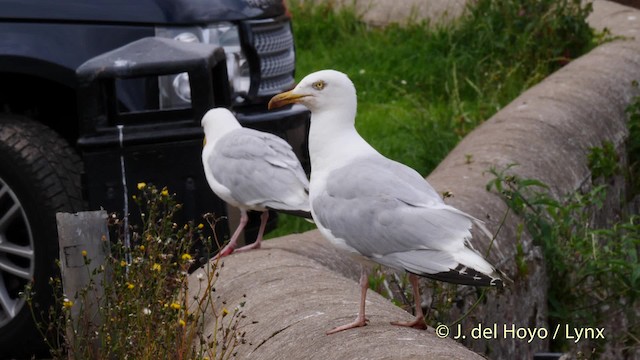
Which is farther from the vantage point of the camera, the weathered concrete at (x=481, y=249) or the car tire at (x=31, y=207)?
the car tire at (x=31, y=207)

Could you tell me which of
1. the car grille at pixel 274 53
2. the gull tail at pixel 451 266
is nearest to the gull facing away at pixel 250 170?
the car grille at pixel 274 53

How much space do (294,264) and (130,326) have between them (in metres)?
0.89

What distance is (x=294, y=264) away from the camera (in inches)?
198

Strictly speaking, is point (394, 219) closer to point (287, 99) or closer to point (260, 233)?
point (287, 99)

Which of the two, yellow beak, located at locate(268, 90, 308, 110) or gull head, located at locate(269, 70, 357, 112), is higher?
gull head, located at locate(269, 70, 357, 112)

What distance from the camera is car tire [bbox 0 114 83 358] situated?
19.5 feet

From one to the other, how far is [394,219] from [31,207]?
217 centimetres

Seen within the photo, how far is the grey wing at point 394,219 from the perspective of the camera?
4.16 m

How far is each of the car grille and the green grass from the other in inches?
86.4

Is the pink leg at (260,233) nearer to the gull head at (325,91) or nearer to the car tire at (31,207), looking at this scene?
the car tire at (31,207)

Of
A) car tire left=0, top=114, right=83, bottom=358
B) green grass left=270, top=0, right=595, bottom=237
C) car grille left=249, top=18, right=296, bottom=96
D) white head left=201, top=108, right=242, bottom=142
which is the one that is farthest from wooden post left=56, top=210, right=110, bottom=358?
green grass left=270, top=0, right=595, bottom=237

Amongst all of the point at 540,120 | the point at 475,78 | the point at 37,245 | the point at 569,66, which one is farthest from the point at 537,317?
the point at 475,78

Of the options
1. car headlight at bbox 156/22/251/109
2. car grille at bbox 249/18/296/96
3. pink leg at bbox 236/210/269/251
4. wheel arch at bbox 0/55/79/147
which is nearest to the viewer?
pink leg at bbox 236/210/269/251

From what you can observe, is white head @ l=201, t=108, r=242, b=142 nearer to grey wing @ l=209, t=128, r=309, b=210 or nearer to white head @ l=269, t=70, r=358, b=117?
grey wing @ l=209, t=128, r=309, b=210
